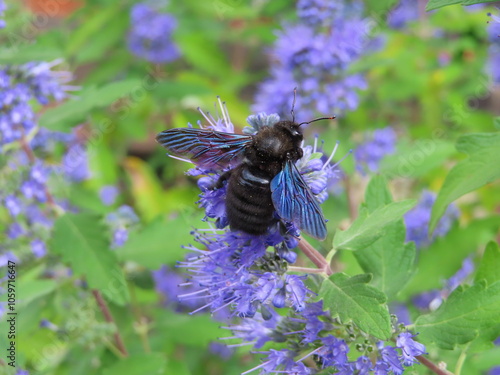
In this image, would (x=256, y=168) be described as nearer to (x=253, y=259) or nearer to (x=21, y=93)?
(x=253, y=259)

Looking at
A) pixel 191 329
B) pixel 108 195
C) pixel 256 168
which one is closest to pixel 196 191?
pixel 108 195

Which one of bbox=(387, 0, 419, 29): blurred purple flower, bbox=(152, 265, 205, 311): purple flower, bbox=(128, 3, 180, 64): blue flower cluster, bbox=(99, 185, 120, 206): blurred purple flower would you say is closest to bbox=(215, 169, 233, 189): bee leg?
bbox=(152, 265, 205, 311): purple flower

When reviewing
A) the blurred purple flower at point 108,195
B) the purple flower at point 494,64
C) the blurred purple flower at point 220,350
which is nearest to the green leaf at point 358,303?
the blurred purple flower at point 220,350

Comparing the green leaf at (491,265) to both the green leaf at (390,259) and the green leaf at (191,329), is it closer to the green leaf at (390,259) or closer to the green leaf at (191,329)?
the green leaf at (390,259)

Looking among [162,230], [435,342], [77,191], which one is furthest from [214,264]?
[77,191]

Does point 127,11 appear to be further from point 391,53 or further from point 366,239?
point 366,239

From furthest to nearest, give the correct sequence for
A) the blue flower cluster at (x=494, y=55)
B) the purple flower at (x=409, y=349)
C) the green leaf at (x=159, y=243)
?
the blue flower cluster at (x=494, y=55)
the green leaf at (x=159, y=243)
the purple flower at (x=409, y=349)
